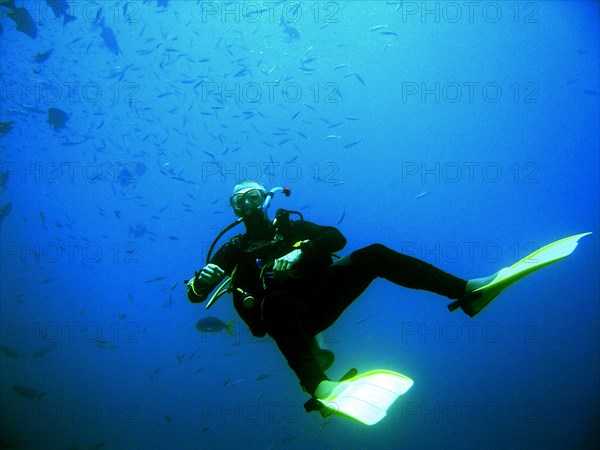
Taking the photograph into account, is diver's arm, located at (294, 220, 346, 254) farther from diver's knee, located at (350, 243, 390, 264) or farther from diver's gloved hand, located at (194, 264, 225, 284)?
diver's gloved hand, located at (194, 264, 225, 284)

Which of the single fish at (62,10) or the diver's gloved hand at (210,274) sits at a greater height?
the single fish at (62,10)

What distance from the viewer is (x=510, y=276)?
2.70m

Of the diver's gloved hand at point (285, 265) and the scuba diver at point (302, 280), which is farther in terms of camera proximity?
the diver's gloved hand at point (285, 265)

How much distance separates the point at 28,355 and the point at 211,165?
4439 mm

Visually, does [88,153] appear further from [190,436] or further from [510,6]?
[510,6]

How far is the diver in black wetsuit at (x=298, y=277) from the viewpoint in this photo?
9.80 ft

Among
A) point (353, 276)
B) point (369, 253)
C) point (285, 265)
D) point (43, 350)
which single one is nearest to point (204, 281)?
point (285, 265)

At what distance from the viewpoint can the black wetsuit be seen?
299cm

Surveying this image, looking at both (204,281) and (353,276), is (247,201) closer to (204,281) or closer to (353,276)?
(204,281)

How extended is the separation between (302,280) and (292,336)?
1.89 ft

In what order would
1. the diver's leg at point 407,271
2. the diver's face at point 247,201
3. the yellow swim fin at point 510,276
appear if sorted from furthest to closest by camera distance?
the diver's face at point 247,201 < the diver's leg at point 407,271 < the yellow swim fin at point 510,276

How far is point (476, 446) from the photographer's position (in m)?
6.72

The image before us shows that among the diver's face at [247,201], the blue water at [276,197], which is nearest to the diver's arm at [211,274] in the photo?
the diver's face at [247,201]

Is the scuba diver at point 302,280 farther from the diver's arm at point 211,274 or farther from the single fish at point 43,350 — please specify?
the single fish at point 43,350
